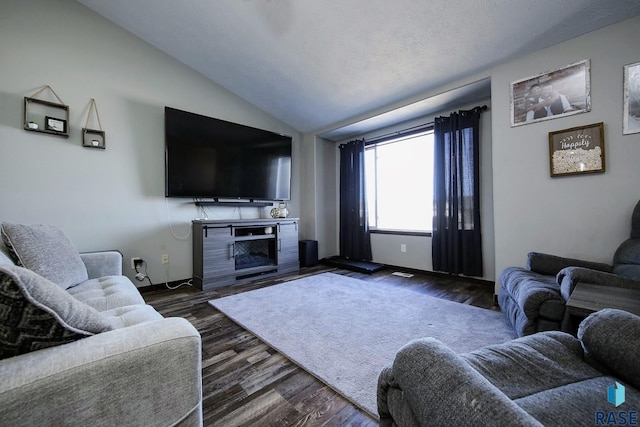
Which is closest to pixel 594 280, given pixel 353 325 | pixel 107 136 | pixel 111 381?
pixel 353 325

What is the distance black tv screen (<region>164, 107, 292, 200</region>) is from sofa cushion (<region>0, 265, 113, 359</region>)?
8.07ft

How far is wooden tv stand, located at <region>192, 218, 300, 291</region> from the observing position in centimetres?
288

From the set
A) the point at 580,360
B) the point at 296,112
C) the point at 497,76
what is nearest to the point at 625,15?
the point at 497,76

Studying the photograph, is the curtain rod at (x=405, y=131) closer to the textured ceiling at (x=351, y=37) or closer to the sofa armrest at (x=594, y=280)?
the textured ceiling at (x=351, y=37)

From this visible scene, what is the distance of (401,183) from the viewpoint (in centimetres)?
379

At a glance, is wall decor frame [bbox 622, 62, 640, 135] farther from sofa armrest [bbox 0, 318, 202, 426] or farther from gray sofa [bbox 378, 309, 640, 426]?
sofa armrest [bbox 0, 318, 202, 426]

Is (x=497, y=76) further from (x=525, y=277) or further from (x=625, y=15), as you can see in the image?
(x=525, y=277)

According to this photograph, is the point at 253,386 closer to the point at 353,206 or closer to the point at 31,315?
the point at 31,315

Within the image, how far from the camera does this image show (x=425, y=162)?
11.5 feet

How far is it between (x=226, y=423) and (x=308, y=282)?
205cm

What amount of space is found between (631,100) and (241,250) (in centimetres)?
402

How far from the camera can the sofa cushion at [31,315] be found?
1.88 feet

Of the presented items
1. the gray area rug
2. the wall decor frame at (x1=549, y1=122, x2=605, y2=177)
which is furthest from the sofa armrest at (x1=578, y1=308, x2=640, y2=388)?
the wall decor frame at (x1=549, y1=122, x2=605, y2=177)

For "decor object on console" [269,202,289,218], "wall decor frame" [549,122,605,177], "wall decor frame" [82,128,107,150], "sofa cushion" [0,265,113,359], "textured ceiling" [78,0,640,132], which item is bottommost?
"sofa cushion" [0,265,113,359]
